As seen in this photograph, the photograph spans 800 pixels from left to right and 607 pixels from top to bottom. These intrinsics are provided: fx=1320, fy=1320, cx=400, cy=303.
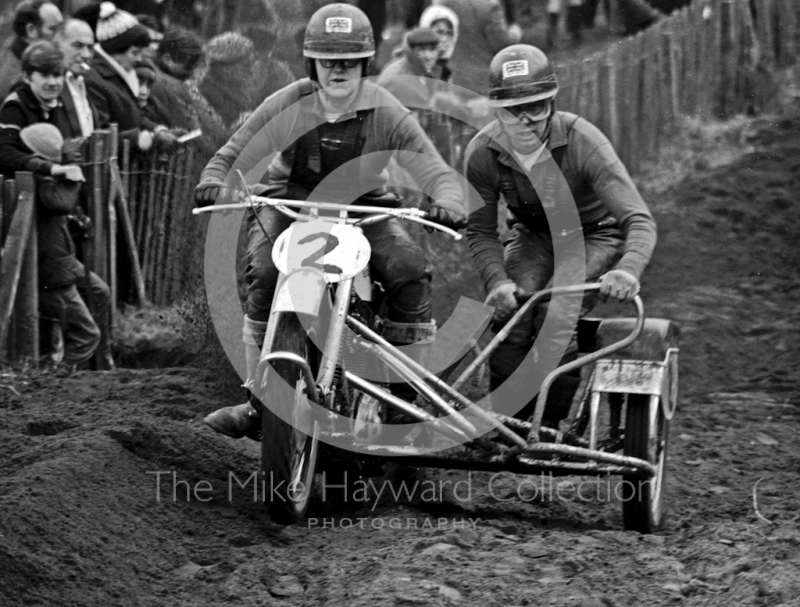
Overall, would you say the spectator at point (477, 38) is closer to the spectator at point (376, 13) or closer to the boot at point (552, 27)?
the spectator at point (376, 13)

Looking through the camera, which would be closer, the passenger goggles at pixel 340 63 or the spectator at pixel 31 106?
the passenger goggles at pixel 340 63

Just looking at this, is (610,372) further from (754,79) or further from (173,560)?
(754,79)

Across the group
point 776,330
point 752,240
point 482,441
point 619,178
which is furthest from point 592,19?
point 482,441

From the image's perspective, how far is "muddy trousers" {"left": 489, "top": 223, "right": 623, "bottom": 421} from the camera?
19.6 feet

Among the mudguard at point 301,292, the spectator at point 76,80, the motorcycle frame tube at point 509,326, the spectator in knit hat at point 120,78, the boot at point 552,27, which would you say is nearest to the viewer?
the mudguard at point 301,292

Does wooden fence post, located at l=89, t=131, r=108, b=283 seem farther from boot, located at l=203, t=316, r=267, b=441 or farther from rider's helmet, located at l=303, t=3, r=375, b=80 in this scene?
boot, located at l=203, t=316, r=267, b=441

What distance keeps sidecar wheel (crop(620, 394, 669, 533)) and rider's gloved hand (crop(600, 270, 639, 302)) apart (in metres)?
0.42

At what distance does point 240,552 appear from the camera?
4.87 m

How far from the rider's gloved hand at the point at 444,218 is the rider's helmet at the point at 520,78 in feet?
2.48

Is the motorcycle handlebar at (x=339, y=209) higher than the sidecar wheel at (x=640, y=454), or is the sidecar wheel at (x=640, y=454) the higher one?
the motorcycle handlebar at (x=339, y=209)

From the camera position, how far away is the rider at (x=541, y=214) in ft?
19.2

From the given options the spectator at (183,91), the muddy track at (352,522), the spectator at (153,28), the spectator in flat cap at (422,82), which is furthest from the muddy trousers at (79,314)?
the spectator in flat cap at (422,82)

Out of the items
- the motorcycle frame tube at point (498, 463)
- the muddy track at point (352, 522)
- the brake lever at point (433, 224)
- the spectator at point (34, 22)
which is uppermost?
the spectator at point (34, 22)

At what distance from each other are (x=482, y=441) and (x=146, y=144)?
4.21 m
